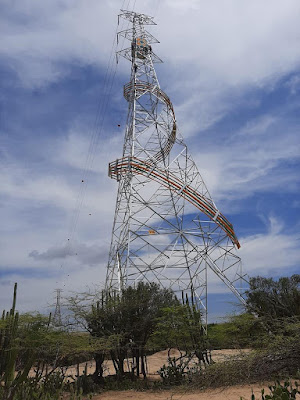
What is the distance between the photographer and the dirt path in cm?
1005

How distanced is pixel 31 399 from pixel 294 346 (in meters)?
7.55

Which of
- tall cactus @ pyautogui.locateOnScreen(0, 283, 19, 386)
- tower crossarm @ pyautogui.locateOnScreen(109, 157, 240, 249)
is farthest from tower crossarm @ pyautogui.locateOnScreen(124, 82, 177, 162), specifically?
tall cactus @ pyautogui.locateOnScreen(0, 283, 19, 386)

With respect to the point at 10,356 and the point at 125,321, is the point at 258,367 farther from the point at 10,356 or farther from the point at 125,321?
Answer: the point at 10,356

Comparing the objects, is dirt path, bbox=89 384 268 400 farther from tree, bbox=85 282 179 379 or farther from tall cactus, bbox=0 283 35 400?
tall cactus, bbox=0 283 35 400

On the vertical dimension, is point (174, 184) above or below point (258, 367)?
above

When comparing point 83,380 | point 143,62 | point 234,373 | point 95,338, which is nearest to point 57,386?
point 83,380

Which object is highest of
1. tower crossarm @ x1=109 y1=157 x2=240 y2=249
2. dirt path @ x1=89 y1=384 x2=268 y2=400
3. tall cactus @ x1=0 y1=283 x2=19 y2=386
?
tower crossarm @ x1=109 y1=157 x2=240 y2=249

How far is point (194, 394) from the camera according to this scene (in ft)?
36.8

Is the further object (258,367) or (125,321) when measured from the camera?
(125,321)

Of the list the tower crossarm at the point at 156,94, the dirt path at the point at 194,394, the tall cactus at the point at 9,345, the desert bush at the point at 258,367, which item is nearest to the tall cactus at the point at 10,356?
the tall cactus at the point at 9,345

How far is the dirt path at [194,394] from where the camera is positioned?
33.0 feet

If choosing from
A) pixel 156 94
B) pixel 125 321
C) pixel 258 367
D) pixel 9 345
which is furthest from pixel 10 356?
pixel 156 94

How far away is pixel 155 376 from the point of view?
17.4m

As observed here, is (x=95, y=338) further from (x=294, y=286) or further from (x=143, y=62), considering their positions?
(x=143, y=62)
